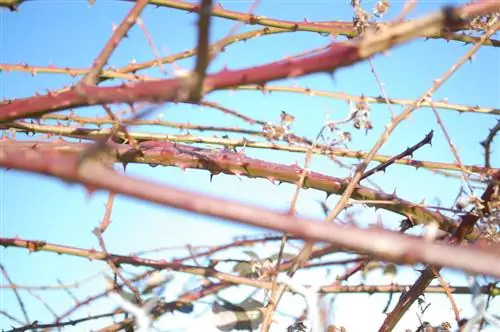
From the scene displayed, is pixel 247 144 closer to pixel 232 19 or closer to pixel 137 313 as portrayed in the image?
pixel 232 19

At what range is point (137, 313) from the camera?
0.41m

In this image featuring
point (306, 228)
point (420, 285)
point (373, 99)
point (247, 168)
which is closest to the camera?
point (306, 228)

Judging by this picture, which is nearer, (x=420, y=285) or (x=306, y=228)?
(x=306, y=228)

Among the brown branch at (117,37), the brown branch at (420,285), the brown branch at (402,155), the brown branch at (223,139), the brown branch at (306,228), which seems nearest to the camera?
the brown branch at (306,228)

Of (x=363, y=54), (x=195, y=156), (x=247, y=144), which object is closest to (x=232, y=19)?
(x=247, y=144)

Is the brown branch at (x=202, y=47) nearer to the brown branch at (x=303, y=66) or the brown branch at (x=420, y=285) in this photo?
the brown branch at (x=303, y=66)

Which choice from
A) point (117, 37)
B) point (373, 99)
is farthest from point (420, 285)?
point (117, 37)

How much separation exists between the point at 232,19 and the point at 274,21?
9cm

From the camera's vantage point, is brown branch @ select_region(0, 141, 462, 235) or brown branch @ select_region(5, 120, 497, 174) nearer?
brown branch @ select_region(0, 141, 462, 235)

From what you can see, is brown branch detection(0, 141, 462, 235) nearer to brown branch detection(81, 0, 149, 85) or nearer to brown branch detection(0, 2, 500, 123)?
brown branch detection(81, 0, 149, 85)

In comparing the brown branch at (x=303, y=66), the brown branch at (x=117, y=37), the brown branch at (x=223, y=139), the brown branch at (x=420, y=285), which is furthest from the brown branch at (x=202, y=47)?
the brown branch at (x=223, y=139)

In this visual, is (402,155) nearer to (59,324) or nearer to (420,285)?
(420,285)

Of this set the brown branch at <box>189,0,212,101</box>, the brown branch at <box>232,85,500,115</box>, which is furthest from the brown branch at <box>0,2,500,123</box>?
the brown branch at <box>232,85,500,115</box>

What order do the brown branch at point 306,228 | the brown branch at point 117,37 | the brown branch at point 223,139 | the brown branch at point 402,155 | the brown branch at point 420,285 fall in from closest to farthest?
the brown branch at point 306,228 → the brown branch at point 117,37 → the brown branch at point 420,285 → the brown branch at point 402,155 → the brown branch at point 223,139
